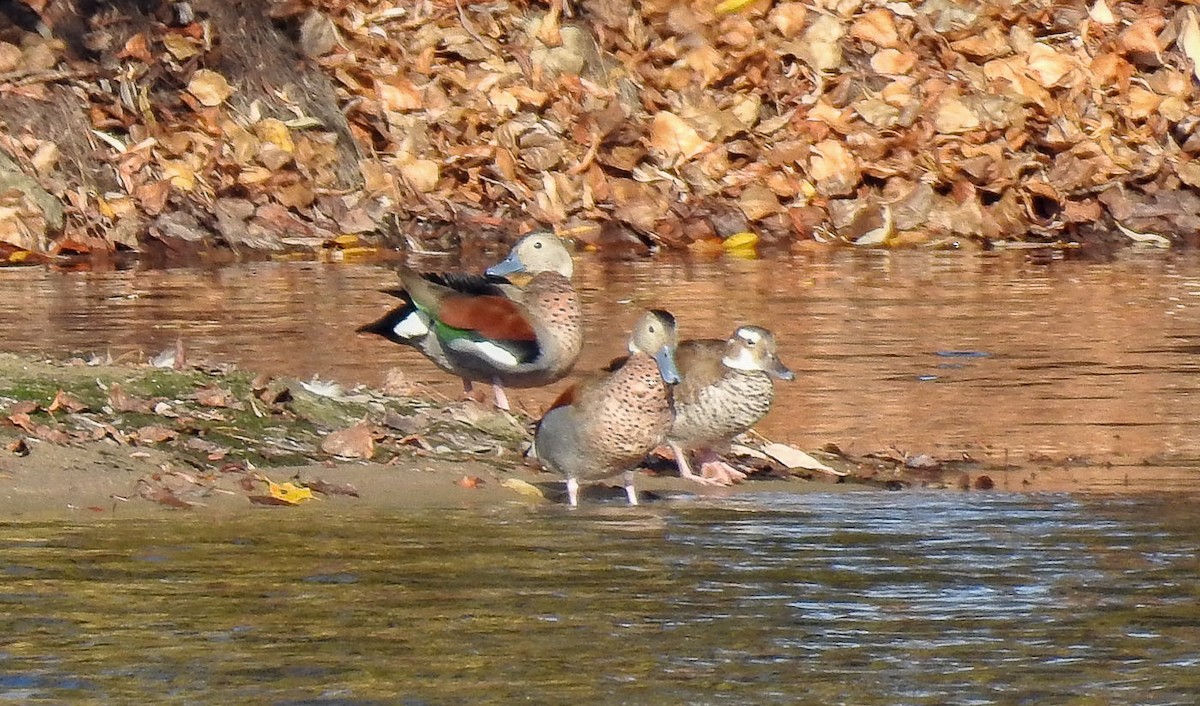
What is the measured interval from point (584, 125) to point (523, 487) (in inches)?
420

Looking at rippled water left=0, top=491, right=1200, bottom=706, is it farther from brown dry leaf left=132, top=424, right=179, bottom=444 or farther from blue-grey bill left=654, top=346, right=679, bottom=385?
brown dry leaf left=132, top=424, right=179, bottom=444

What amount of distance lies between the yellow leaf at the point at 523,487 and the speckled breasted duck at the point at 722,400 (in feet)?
2.06

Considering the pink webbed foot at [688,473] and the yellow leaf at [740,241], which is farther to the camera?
the yellow leaf at [740,241]

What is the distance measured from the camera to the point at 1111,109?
19.8 metres

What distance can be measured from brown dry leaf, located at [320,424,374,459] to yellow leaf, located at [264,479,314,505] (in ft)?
1.93

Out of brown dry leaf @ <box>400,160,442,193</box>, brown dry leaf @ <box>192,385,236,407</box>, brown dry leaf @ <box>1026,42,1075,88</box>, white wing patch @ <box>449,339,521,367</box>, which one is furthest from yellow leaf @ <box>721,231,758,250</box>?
brown dry leaf @ <box>192,385,236,407</box>

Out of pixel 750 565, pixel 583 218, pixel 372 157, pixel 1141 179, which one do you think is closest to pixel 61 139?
pixel 372 157

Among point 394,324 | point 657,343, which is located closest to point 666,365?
point 657,343

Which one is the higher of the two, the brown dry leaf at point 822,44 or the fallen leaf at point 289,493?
the brown dry leaf at point 822,44

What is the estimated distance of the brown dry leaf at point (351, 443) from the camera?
28.5ft

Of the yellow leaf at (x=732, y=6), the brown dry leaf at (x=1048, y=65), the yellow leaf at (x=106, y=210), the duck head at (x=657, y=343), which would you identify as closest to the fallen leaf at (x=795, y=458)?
the duck head at (x=657, y=343)

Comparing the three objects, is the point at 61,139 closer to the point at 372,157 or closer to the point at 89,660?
the point at 372,157

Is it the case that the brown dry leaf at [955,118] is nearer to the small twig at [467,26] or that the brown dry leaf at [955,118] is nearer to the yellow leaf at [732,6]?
the yellow leaf at [732,6]

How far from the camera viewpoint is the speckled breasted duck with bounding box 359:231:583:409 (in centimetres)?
998
